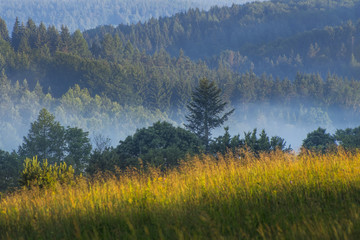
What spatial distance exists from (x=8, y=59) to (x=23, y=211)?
200 meters

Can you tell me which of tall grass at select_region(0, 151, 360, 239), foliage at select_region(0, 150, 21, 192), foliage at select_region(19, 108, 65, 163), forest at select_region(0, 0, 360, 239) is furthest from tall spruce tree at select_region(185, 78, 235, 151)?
tall grass at select_region(0, 151, 360, 239)

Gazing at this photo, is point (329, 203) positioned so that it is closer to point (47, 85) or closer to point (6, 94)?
point (6, 94)

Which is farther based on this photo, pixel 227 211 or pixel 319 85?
pixel 319 85

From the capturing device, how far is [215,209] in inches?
226

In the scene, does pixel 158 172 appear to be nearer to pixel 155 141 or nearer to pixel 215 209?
pixel 215 209

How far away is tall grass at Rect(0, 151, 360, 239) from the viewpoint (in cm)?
475

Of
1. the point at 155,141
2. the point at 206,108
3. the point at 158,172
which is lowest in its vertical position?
the point at 158,172

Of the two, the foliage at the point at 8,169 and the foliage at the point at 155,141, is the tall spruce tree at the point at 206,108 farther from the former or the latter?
the foliage at the point at 8,169

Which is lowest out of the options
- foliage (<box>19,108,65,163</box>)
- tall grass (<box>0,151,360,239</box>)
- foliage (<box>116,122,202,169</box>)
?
tall grass (<box>0,151,360,239</box>)

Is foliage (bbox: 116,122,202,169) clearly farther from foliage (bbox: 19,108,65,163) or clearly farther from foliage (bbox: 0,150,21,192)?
foliage (bbox: 19,108,65,163)

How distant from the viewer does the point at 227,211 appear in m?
5.50

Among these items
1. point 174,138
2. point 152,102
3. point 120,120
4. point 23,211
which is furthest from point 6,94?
point 23,211

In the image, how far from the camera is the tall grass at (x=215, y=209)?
4746 millimetres

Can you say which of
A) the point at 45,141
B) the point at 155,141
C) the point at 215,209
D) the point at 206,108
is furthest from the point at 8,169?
the point at 215,209
